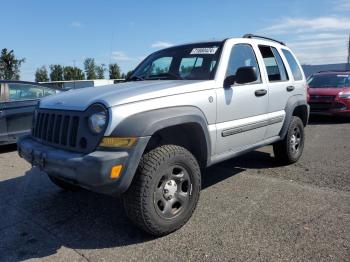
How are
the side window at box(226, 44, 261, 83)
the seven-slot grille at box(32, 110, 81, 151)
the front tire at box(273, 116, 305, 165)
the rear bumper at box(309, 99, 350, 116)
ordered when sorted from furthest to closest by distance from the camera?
1. the rear bumper at box(309, 99, 350, 116)
2. the front tire at box(273, 116, 305, 165)
3. the side window at box(226, 44, 261, 83)
4. the seven-slot grille at box(32, 110, 81, 151)

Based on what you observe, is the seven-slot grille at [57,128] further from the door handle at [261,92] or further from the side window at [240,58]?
the door handle at [261,92]

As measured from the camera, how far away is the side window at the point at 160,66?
4891mm

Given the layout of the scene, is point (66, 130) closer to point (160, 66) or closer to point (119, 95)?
point (119, 95)

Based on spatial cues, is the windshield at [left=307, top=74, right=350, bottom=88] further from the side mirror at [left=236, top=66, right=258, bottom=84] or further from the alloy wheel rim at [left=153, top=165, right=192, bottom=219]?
the alloy wheel rim at [left=153, top=165, right=192, bottom=219]

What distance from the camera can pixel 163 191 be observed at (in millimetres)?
3602

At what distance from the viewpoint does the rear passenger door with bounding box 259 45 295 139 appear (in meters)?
5.17

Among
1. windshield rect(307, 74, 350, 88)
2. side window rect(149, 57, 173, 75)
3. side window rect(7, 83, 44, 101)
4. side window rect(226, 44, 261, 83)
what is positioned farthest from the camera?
windshield rect(307, 74, 350, 88)

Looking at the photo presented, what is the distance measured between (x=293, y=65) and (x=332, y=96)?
573 centimetres

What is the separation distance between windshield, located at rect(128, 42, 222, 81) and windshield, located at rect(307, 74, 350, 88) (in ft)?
27.9

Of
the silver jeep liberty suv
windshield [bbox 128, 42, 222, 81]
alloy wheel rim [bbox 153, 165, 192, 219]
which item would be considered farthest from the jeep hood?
alloy wheel rim [bbox 153, 165, 192, 219]

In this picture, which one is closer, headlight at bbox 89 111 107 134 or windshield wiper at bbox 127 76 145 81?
headlight at bbox 89 111 107 134

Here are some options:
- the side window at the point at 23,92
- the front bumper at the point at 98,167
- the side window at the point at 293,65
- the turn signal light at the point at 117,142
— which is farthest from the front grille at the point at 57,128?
the side window at the point at 23,92

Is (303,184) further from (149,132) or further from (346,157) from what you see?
(149,132)

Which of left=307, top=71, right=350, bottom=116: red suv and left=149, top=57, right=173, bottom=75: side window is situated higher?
left=149, top=57, right=173, bottom=75: side window
